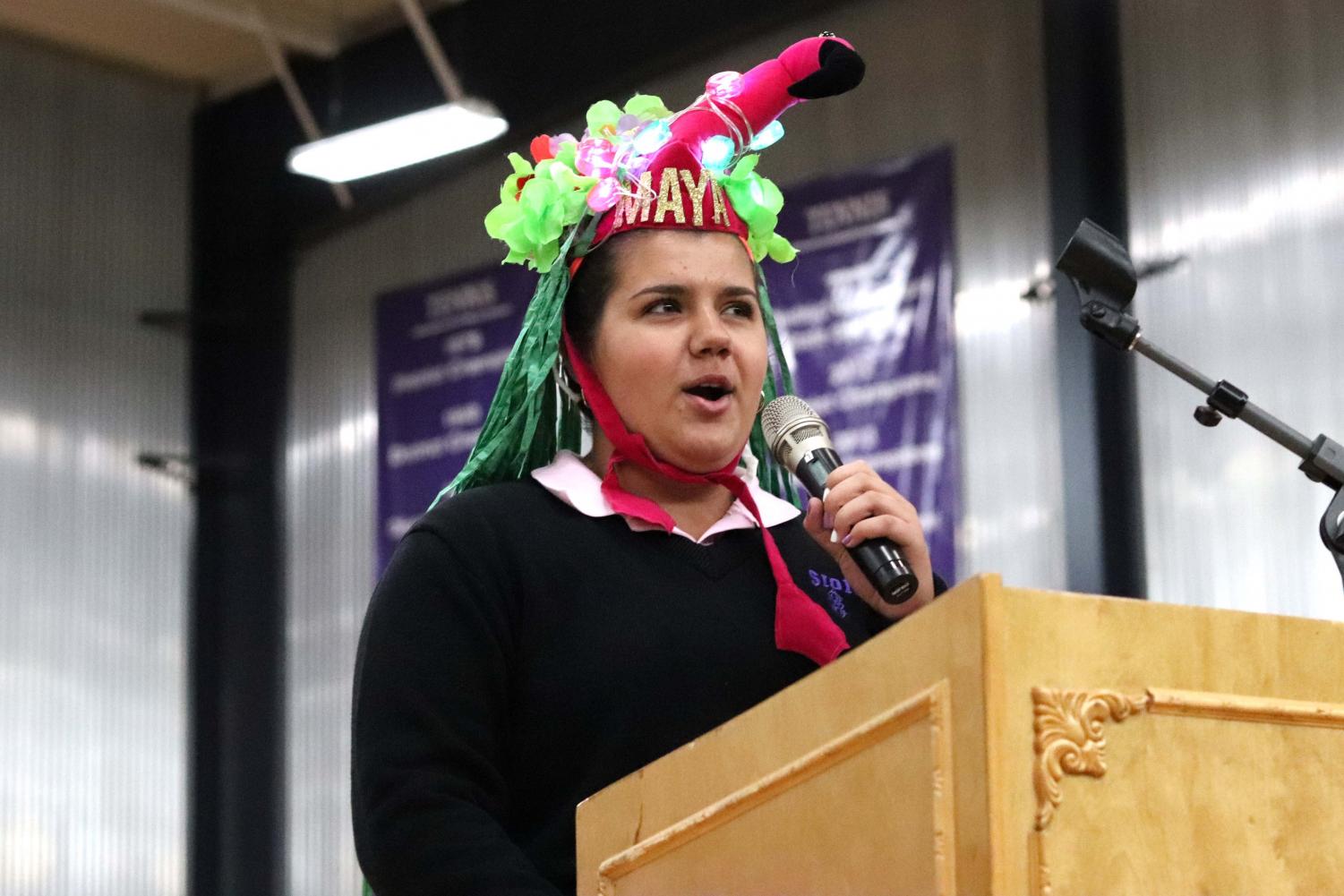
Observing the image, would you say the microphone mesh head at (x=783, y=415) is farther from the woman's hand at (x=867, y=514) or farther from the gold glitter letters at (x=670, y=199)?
the gold glitter letters at (x=670, y=199)

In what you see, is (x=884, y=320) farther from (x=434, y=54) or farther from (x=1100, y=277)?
(x=1100, y=277)

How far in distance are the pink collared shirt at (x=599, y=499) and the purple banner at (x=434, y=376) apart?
618 centimetres

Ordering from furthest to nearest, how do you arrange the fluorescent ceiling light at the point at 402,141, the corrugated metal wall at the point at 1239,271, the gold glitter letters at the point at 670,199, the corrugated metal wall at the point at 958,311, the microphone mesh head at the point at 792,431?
the fluorescent ceiling light at the point at 402,141 < the corrugated metal wall at the point at 958,311 < the corrugated metal wall at the point at 1239,271 < the gold glitter letters at the point at 670,199 < the microphone mesh head at the point at 792,431

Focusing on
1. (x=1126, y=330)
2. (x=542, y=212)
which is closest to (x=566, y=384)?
(x=542, y=212)

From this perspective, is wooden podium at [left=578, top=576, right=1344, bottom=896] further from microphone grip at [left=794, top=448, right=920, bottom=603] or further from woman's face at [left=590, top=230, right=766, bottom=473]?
woman's face at [left=590, top=230, right=766, bottom=473]

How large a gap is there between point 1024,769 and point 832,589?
3.07 feet

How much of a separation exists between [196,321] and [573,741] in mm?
8715

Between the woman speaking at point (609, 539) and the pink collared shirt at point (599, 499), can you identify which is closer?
the woman speaking at point (609, 539)

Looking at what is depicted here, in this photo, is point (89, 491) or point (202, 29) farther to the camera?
point (202, 29)

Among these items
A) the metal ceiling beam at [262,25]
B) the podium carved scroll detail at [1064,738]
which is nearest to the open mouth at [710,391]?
the podium carved scroll detail at [1064,738]

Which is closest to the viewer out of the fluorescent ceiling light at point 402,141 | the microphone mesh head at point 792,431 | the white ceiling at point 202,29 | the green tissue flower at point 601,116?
the microphone mesh head at point 792,431

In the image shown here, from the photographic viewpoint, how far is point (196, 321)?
1018 cm

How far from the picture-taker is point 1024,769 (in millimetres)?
1241

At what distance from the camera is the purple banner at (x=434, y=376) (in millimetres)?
8555
